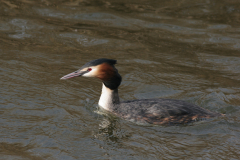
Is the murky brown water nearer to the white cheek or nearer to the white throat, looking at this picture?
the white throat

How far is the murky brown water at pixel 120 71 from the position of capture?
579 cm

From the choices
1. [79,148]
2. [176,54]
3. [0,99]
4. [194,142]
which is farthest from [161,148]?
[176,54]

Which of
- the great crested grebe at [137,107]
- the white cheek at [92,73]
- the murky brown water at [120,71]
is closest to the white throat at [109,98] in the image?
the great crested grebe at [137,107]

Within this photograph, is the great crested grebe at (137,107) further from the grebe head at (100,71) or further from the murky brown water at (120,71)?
the murky brown water at (120,71)

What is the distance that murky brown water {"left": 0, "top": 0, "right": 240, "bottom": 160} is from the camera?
5785 millimetres

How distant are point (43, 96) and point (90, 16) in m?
5.52

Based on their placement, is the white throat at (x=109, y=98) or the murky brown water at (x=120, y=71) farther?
the white throat at (x=109, y=98)

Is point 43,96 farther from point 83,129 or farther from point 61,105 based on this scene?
Result: point 83,129

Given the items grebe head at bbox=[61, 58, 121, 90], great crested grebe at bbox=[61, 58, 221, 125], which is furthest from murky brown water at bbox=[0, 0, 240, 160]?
grebe head at bbox=[61, 58, 121, 90]

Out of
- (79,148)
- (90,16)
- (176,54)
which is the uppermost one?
(90,16)

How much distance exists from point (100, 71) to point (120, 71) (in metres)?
2.54

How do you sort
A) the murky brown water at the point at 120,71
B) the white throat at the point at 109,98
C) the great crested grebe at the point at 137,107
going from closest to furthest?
the murky brown water at the point at 120,71, the great crested grebe at the point at 137,107, the white throat at the point at 109,98

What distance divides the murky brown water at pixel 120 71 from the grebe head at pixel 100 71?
755mm

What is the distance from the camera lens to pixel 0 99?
7.14 meters
